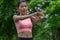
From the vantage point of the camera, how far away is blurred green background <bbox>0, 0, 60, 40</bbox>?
774 centimetres

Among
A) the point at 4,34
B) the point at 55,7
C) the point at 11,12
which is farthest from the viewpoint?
the point at 4,34

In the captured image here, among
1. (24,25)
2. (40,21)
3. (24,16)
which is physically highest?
(24,16)

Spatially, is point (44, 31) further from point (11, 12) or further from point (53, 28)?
point (11, 12)

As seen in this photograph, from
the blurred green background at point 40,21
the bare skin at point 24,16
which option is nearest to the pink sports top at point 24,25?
the bare skin at point 24,16

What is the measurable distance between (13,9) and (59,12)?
2.07m

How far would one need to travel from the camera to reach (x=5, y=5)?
360 inches

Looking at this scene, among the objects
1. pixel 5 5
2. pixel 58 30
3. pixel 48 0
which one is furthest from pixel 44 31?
pixel 5 5

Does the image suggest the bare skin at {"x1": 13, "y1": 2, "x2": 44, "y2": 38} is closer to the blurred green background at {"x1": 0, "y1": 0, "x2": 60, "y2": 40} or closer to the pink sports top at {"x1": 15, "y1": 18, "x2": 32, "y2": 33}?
the pink sports top at {"x1": 15, "y1": 18, "x2": 32, "y2": 33}

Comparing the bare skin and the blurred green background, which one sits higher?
the bare skin

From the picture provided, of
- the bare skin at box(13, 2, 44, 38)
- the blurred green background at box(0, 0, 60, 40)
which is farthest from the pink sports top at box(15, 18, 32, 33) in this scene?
the blurred green background at box(0, 0, 60, 40)

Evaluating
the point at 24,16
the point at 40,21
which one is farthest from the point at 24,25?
the point at 40,21

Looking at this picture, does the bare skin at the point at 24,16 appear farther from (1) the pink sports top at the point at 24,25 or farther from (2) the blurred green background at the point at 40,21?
(2) the blurred green background at the point at 40,21

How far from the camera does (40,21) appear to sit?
8516 mm

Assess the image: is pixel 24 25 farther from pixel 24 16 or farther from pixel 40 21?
pixel 40 21
